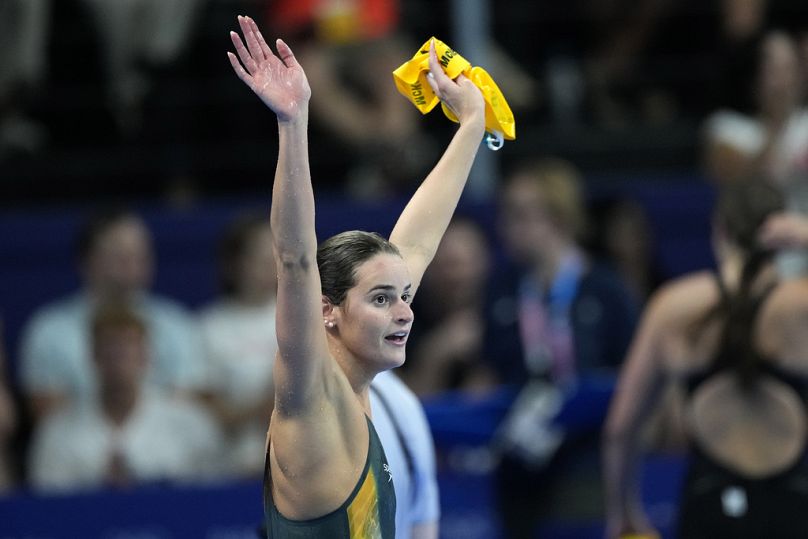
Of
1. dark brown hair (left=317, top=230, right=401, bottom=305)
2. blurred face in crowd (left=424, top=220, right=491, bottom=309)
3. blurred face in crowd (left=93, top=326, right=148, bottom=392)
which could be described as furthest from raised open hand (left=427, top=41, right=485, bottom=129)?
blurred face in crowd (left=424, top=220, right=491, bottom=309)

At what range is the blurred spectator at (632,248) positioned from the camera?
759cm

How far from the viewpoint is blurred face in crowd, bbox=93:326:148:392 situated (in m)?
6.62

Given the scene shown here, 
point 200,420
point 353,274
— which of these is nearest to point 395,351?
point 353,274

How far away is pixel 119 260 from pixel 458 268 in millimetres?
1675

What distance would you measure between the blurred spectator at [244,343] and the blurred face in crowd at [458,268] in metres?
0.84

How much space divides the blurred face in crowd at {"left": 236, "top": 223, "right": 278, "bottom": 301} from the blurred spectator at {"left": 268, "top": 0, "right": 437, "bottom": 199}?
1224mm

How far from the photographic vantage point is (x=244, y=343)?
704 cm

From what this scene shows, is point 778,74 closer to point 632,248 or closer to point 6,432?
Answer: point 632,248

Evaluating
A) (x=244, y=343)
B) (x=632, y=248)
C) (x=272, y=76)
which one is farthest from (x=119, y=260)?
(x=272, y=76)

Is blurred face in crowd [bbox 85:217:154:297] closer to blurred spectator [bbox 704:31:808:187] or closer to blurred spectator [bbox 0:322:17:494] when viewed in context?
blurred spectator [bbox 0:322:17:494]

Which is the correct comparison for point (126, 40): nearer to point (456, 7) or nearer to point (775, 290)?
point (456, 7)

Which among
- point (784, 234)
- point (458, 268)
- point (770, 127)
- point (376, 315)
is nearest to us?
point (376, 315)

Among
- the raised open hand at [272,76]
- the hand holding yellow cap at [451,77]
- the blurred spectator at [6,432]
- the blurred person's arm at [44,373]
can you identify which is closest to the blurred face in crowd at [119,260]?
the blurred person's arm at [44,373]

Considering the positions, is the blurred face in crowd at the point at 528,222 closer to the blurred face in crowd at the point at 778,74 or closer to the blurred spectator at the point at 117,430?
the blurred face in crowd at the point at 778,74
